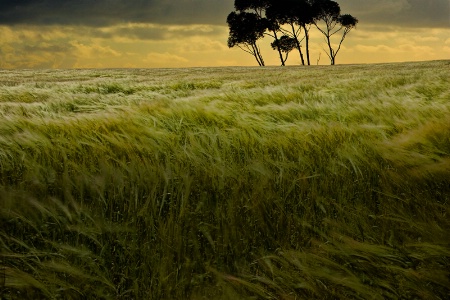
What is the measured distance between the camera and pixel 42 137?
2.61 meters

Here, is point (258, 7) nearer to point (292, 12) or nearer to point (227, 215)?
point (292, 12)

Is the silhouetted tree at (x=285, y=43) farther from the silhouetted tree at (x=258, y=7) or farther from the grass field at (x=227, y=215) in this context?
the grass field at (x=227, y=215)

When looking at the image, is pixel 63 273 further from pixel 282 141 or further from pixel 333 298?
pixel 282 141

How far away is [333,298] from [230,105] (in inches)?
126

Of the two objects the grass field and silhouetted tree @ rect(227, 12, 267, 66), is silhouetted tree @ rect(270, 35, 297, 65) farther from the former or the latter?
the grass field

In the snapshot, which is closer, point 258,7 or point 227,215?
point 227,215

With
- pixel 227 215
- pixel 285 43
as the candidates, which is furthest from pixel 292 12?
pixel 227 215

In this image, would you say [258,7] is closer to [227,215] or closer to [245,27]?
[245,27]

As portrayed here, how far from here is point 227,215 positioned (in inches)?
70.5

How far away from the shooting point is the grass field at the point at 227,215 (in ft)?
4.58

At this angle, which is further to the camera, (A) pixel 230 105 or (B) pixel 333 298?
(A) pixel 230 105

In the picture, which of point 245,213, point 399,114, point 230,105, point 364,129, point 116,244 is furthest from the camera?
point 230,105

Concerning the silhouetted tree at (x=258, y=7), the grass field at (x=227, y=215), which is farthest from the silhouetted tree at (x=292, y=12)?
the grass field at (x=227, y=215)

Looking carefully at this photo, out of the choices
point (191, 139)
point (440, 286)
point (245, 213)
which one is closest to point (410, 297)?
point (440, 286)
